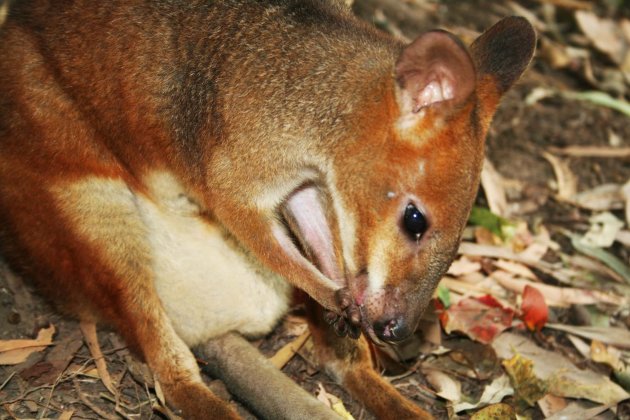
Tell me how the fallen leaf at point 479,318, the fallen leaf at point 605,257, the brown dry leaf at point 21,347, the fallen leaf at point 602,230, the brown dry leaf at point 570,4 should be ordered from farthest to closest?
the brown dry leaf at point 570,4, the fallen leaf at point 602,230, the fallen leaf at point 605,257, the fallen leaf at point 479,318, the brown dry leaf at point 21,347

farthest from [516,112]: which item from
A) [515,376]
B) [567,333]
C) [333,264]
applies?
[333,264]

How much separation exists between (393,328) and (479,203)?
2.52 m

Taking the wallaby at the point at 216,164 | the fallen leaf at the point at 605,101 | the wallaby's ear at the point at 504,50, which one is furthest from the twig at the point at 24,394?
the fallen leaf at the point at 605,101

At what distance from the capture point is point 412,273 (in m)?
3.58

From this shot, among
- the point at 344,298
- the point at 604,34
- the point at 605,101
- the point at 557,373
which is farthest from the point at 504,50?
the point at 604,34

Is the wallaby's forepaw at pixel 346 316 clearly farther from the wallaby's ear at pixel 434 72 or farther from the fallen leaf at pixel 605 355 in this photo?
the fallen leaf at pixel 605 355

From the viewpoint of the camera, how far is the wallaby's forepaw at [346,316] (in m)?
3.71

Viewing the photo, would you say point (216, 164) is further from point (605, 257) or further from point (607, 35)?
point (607, 35)

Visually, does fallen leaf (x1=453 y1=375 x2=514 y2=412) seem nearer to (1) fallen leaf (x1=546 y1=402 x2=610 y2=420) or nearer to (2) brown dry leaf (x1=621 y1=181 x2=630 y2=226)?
(1) fallen leaf (x1=546 y1=402 x2=610 y2=420)

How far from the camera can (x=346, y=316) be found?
148 inches

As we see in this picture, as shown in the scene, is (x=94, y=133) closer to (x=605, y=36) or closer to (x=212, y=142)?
(x=212, y=142)

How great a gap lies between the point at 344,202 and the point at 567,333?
6.66 ft

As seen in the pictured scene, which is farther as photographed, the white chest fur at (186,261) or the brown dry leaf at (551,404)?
the brown dry leaf at (551,404)

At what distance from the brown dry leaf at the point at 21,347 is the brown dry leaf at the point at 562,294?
8.73ft
